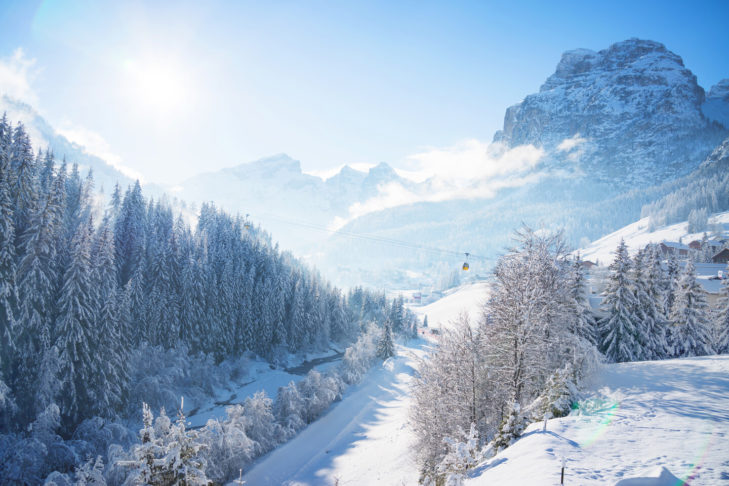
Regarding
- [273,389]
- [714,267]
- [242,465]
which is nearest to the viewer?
[242,465]

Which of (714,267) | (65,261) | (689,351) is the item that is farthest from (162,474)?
(714,267)

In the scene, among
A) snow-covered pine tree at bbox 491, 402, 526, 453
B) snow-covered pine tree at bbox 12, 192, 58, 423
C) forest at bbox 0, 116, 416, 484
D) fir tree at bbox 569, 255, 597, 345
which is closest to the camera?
snow-covered pine tree at bbox 491, 402, 526, 453

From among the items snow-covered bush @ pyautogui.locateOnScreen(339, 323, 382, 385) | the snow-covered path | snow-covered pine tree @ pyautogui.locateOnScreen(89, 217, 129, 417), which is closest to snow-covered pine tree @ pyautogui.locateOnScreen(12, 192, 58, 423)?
snow-covered pine tree @ pyautogui.locateOnScreen(89, 217, 129, 417)

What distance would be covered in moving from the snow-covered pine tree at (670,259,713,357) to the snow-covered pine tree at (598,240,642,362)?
5.22m

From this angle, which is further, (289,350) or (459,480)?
(289,350)

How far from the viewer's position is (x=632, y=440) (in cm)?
1027

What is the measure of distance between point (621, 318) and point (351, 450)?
28716mm

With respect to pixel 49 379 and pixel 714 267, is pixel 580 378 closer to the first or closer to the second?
pixel 49 379

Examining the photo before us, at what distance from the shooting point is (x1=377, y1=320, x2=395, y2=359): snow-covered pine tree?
223ft

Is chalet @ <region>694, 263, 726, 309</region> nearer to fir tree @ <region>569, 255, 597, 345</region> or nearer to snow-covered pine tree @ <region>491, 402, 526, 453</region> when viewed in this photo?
fir tree @ <region>569, 255, 597, 345</region>

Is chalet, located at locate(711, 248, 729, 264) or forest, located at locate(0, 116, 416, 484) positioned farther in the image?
chalet, located at locate(711, 248, 729, 264)

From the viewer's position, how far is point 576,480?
815 centimetres

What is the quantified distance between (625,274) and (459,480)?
3005cm

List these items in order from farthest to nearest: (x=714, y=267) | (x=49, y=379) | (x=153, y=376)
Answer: (x=714, y=267), (x=153, y=376), (x=49, y=379)
